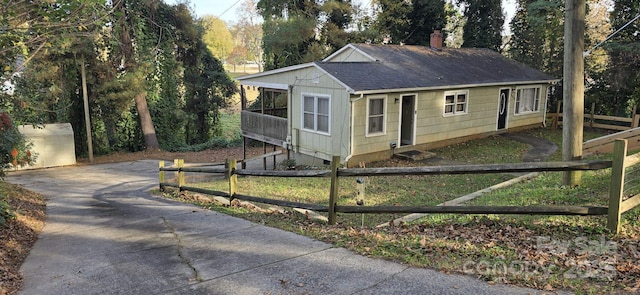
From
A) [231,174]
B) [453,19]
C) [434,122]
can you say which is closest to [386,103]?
[434,122]

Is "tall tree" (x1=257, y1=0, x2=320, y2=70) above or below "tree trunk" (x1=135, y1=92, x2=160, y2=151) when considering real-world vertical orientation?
above

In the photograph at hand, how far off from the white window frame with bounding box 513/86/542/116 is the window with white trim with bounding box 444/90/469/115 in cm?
411

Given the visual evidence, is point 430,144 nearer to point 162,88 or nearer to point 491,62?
point 491,62

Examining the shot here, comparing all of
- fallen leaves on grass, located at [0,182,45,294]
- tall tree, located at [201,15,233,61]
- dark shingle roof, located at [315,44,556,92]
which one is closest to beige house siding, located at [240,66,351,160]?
dark shingle roof, located at [315,44,556,92]

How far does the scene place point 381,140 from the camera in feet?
52.2

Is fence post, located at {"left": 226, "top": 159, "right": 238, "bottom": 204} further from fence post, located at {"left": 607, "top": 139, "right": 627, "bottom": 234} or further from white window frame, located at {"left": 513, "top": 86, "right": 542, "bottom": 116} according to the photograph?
white window frame, located at {"left": 513, "top": 86, "right": 542, "bottom": 116}

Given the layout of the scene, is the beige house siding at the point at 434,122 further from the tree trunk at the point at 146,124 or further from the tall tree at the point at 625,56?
the tree trunk at the point at 146,124

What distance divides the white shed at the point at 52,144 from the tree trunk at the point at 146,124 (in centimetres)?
502

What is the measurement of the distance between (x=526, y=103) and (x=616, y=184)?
19283mm

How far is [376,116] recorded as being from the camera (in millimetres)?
15641

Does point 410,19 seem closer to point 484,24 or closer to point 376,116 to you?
point 484,24

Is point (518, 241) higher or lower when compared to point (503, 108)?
lower

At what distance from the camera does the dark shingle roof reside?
15.6 metres

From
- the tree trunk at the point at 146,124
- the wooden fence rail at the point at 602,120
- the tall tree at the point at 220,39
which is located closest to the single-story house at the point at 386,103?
the wooden fence rail at the point at 602,120
